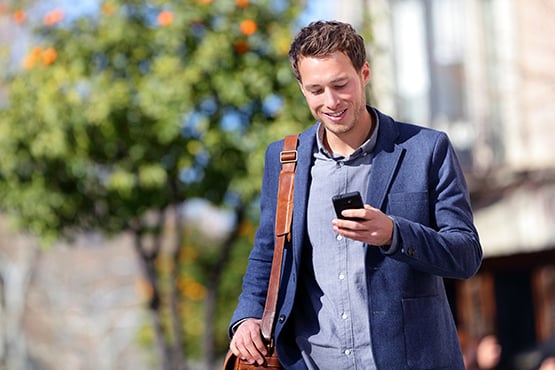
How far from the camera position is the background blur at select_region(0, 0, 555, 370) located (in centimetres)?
828

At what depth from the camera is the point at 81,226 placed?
9.36 m

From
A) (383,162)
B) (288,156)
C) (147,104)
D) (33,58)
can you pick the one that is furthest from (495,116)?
(383,162)

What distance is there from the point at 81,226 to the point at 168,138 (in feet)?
5.20

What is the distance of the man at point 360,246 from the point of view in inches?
113

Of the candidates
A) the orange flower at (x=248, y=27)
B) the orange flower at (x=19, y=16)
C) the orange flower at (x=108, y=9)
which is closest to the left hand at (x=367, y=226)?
the orange flower at (x=248, y=27)

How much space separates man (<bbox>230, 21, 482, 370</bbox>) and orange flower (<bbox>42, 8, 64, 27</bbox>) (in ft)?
19.8

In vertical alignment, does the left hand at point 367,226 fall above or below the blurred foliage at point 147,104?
below

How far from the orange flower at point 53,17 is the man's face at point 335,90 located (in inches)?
240

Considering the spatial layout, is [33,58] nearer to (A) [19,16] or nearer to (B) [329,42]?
(A) [19,16]

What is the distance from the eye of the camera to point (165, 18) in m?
8.40

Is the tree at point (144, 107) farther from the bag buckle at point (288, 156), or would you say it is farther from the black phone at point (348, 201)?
the black phone at point (348, 201)

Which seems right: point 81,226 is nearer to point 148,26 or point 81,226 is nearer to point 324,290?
point 148,26

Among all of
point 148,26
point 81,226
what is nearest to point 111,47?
point 148,26

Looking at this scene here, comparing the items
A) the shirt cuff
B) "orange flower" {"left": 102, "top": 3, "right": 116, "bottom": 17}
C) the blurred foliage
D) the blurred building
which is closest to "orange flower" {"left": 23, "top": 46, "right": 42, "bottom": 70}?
the blurred foliage
